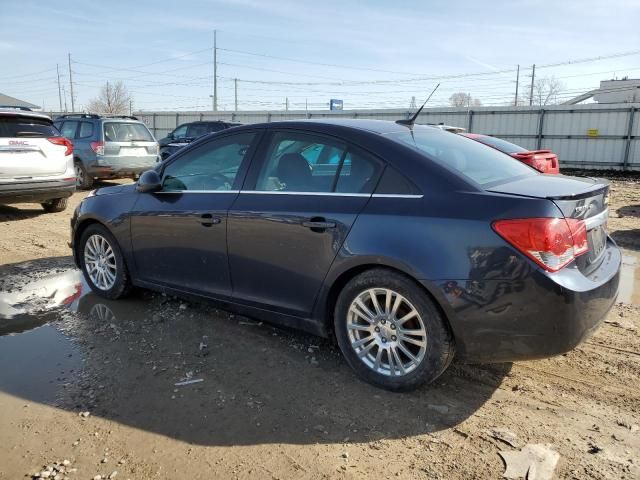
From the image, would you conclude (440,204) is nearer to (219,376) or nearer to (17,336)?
(219,376)

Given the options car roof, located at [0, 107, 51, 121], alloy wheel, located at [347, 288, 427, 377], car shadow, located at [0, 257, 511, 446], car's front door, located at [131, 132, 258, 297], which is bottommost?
car shadow, located at [0, 257, 511, 446]

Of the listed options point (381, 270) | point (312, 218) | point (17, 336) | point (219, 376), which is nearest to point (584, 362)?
point (381, 270)

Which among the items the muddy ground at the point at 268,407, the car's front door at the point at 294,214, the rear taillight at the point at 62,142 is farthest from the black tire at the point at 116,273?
the rear taillight at the point at 62,142

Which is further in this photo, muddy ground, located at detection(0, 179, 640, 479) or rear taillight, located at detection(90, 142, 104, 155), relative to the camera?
rear taillight, located at detection(90, 142, 104, 155)

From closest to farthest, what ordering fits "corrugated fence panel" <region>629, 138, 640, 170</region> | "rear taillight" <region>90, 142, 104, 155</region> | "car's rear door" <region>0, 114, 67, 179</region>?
1. "car's rear door" <region>0, 114, 67, 179</region>
2. "rear taillight" <region>90, 142, 104, 155</region>
3. "corrugated fence panel" <region>629, 138, 640, 170</region>

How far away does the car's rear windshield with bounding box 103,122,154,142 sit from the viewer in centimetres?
1297

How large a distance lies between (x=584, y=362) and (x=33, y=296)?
486cm

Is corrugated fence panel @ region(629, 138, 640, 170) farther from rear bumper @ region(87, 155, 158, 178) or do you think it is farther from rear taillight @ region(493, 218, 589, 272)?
rear taillight @ region(493, 218, 589, 272)

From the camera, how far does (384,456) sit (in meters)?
2.65

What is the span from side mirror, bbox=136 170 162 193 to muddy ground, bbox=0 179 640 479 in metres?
1.10

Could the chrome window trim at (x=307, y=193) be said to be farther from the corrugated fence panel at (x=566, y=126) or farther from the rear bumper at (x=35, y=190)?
the corrugated fence panel at (x=566, y=126)

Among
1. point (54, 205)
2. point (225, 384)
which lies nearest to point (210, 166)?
point (225, 384)

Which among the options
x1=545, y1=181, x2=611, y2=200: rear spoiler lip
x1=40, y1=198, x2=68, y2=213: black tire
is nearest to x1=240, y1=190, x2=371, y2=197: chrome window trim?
x1=545, y1=181, x2=611, y2=200: rear spoiler lip

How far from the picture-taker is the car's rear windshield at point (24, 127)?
27.6 feet
